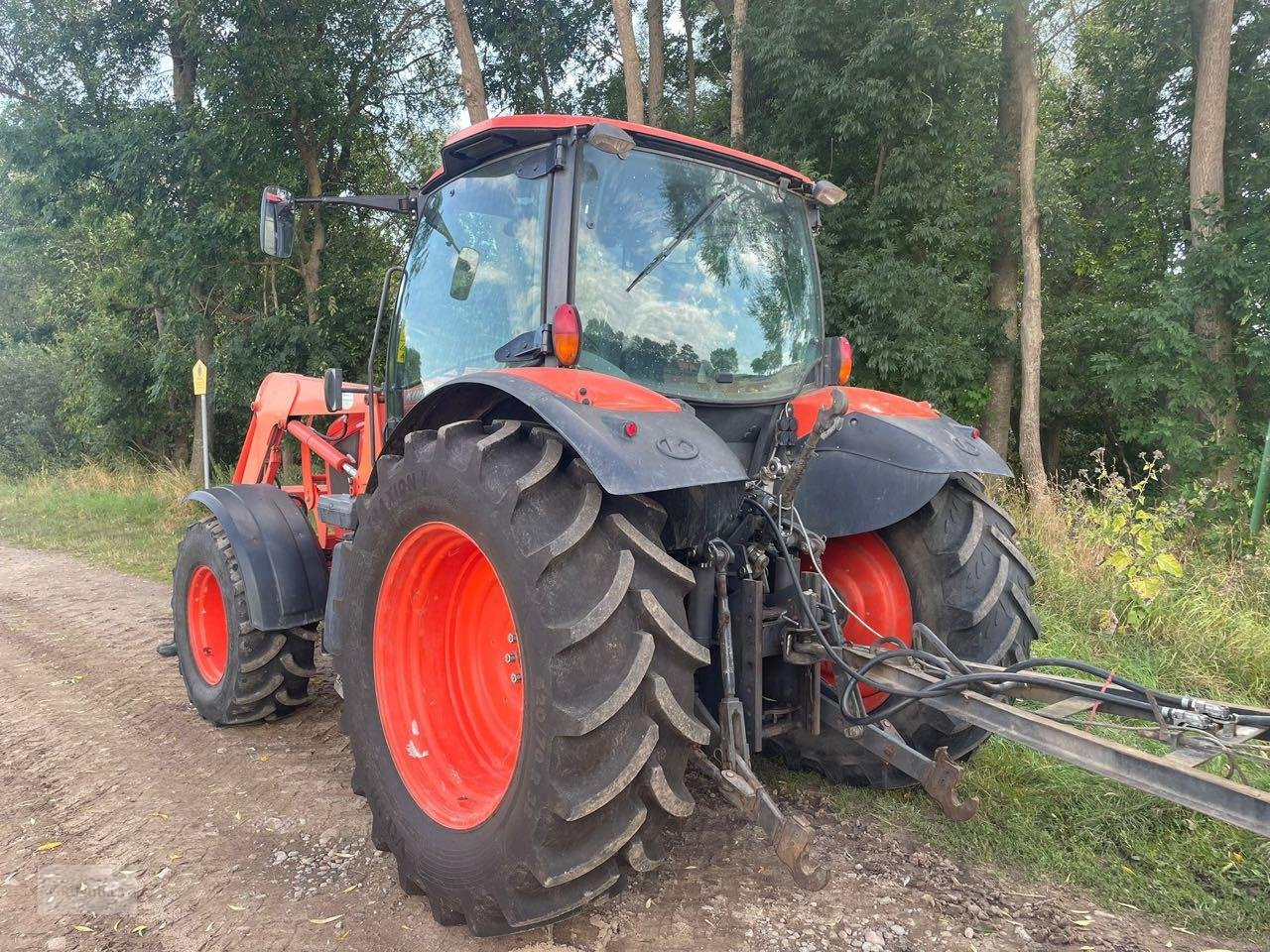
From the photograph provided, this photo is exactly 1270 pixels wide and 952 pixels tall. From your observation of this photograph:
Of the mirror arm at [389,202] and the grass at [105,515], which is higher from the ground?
the mirror arm at [389,202]

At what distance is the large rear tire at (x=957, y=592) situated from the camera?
2652mm

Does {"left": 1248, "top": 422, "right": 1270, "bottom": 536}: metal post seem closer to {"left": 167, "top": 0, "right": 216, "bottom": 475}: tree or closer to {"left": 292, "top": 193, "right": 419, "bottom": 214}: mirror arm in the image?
{"left": 292, "top": 193, "right": 419, "bottom": 214}: mirror arm

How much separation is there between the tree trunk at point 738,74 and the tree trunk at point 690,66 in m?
1.48

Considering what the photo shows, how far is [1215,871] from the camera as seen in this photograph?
2.48 meters

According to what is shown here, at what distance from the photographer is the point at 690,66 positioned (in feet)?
41.2

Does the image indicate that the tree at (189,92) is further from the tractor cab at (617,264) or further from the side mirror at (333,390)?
the tractor cab at (617,264)

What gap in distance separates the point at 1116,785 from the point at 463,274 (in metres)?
2.90

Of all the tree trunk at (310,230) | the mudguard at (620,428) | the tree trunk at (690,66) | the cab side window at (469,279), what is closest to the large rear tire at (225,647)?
the cab side window at (469,279)

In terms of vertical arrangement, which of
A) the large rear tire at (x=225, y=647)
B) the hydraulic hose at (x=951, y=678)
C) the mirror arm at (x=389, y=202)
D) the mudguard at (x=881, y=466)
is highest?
the mirror arm at (x=389, y=202)

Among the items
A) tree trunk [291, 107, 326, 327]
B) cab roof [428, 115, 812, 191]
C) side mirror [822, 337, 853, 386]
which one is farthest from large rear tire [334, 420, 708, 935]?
tree trunk [291, 107, 326, 327]

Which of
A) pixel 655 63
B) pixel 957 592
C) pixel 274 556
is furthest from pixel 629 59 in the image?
pixel 957 592

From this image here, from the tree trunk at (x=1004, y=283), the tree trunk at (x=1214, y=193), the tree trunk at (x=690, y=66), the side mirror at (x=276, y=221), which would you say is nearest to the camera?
the side mirror at (x=276, y=221)

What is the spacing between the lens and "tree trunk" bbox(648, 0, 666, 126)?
1104 centimetres

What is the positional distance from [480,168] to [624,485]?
61.6 inches
